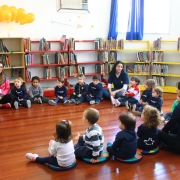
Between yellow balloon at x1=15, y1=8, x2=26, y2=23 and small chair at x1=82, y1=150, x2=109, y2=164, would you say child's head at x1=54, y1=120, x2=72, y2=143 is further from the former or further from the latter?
yellow balloon at x1=15, y1=8, x2=26, y2=23

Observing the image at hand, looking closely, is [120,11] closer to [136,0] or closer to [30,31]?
[136,0]

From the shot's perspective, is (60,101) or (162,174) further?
(60,101)

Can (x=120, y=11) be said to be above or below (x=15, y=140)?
above

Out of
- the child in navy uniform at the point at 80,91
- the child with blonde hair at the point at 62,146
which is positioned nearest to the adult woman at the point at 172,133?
the child with blonde hair at the point at 62,146

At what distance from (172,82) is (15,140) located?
186 inches

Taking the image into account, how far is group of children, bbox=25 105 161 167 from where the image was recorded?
2.81m

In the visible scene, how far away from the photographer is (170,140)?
3283 mm

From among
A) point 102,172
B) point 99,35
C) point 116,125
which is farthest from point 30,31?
point 102,172

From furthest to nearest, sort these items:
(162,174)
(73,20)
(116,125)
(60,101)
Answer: (73,20), (60,101), (116,125), (162,174)

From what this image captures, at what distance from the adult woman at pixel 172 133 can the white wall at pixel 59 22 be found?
428 centimetres

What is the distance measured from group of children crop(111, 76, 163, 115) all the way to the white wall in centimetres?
227

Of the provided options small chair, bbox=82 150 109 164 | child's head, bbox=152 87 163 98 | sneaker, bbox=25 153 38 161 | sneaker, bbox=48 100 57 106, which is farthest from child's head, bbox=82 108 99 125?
sneaker, bbox=48 100 57 106

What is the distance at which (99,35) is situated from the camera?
23.8 feet

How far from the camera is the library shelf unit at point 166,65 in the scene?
6926mm
